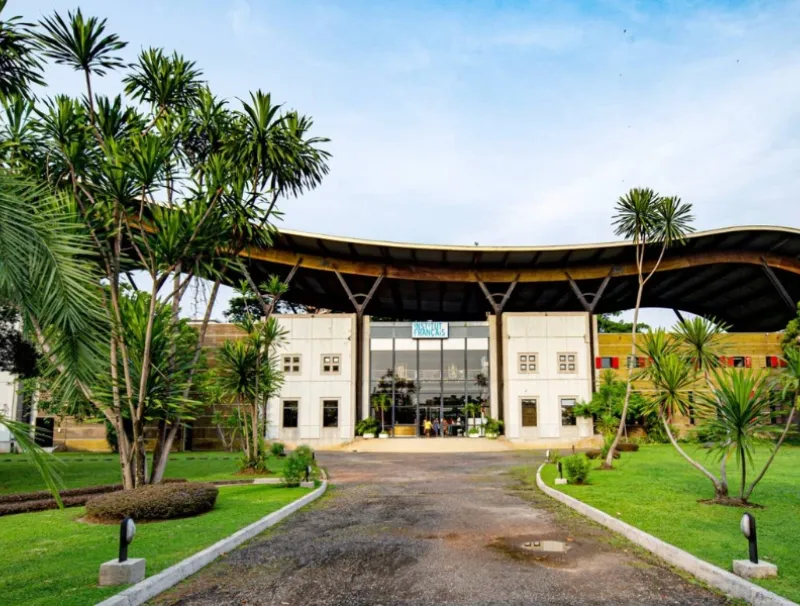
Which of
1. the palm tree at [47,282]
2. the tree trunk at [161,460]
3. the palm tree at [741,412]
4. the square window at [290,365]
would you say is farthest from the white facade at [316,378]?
the palm tree at [47,282]

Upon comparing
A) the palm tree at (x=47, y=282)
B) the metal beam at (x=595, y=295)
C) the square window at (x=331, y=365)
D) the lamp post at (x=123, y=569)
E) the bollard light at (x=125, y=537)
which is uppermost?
the metal beam at (x=595, y=295)

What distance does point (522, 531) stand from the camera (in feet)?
36.5

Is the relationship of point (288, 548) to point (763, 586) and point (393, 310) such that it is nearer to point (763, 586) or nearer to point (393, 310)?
point (763, 586)

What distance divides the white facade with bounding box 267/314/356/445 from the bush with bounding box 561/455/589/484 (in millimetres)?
24352

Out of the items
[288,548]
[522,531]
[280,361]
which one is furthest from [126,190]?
[280,361]

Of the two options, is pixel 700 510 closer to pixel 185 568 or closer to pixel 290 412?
pixel 185 568

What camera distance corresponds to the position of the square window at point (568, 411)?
40312mm

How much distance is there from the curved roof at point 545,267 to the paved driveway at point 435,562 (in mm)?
27941

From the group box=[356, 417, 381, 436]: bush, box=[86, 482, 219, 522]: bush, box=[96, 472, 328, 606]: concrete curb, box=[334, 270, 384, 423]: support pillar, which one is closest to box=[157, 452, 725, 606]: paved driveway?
box=[96, 472, 328, 606]: concrete curb

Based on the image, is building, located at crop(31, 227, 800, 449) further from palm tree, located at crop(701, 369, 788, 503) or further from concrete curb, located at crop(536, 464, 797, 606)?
concrete curb, located at crop(536, 464, 797, 606)

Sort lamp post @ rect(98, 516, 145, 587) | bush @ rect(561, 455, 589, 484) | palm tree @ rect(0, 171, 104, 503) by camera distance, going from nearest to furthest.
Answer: palm tree @ rect(0, 171, 104, 503), lamp post @ rect(98, 516, 145, 587), bush @ rect(561, 455, 589, 484)

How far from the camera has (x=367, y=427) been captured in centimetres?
4053

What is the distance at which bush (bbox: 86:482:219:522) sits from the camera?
1179cm

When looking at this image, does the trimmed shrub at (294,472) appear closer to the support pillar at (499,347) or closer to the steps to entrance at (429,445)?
the steps to entrance at (429,445)
